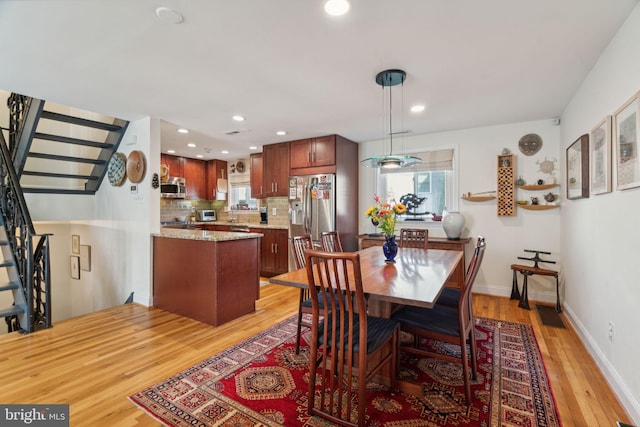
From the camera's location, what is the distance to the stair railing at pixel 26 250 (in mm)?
2971

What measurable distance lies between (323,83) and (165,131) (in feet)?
9.20

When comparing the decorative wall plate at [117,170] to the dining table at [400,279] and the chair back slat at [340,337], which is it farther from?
the chair back slat at [340,337]

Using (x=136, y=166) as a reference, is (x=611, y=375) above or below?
below

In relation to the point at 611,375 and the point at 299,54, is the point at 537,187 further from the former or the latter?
the point at 299,54

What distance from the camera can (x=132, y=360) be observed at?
2377mm

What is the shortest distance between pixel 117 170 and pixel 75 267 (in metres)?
2.31

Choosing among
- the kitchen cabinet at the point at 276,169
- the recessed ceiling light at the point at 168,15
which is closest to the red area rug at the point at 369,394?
the recessed ceiling light at the point at 168,15

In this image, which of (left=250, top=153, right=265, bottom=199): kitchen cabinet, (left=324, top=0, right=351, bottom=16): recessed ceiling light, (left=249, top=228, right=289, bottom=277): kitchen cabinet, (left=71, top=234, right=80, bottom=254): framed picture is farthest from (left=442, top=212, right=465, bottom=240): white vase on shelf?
(left=71, top=234, right=80, bottom=254): framed picture

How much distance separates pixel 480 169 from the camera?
13.8 feet

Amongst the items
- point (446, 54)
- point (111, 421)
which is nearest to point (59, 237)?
point (111, 421)

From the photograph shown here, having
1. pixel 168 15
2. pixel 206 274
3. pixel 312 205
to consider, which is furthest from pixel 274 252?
pixel 168 15

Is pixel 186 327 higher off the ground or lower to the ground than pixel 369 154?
lower

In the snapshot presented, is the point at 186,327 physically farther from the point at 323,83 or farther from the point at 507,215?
the point at 507,215

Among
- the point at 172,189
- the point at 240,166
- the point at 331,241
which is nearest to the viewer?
the point at 331,241
